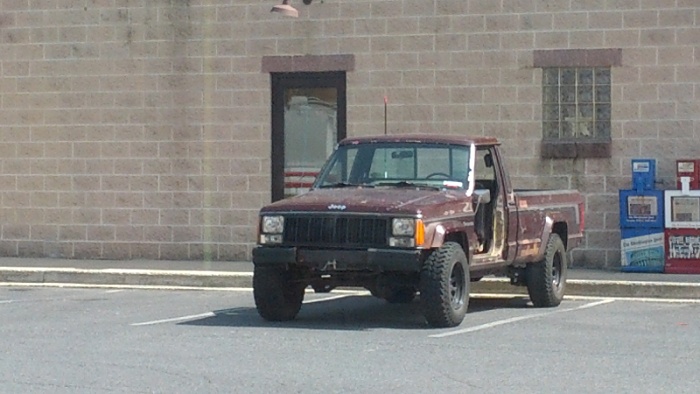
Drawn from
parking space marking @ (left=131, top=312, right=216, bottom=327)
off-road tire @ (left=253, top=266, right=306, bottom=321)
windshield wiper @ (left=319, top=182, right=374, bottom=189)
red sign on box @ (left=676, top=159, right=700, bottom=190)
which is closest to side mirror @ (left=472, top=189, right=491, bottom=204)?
windshield wiper @ (left=319, top=182, right=374, bottom=189)

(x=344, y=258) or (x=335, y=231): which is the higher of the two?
(x=335, y=231)

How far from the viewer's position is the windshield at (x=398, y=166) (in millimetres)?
13266

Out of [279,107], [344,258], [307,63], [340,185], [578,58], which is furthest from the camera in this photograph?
[279,107]

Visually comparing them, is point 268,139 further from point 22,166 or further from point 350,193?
point 350,193

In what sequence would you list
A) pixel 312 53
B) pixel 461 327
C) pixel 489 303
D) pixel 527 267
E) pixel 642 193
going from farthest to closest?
1. pixel 312 53
2. pixel 642 193
3. pixel 489 303
4. pixel 527 267
5. pixel 461 327

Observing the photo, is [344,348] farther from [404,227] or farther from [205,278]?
[205,278]

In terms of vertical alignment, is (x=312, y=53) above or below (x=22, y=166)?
above

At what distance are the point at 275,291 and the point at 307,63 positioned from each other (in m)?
7.35

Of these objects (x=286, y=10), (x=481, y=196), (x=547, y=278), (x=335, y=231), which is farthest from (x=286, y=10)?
(x=335, y=231)

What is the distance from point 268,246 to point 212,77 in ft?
25.1

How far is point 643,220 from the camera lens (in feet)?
58.0

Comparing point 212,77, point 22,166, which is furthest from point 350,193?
point 22,166

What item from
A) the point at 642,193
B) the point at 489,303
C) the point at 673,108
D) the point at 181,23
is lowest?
the point at 489,303

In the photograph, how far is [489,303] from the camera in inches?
610
